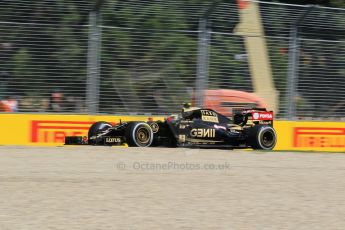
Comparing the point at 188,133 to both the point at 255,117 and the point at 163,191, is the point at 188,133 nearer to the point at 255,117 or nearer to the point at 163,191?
the point at 255,117

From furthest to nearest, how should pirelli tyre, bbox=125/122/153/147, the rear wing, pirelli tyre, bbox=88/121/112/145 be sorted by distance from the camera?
the rear wing
pirelli tyre, bbox=88/121/112/145
pirelli tyre, bbox=125/122/153/147

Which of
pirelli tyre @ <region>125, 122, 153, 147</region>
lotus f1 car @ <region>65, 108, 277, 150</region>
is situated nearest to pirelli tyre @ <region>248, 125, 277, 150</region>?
lotus f1 car @ <region>65, 108, 277, 150</region>

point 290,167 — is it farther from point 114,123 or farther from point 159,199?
point 114,123

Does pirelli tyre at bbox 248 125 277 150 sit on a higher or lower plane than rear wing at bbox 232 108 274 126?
lower

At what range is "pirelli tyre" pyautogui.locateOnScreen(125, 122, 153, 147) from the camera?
36.5ft

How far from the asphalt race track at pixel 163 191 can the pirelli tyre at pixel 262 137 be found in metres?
1.75

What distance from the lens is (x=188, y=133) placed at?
38.2 feet

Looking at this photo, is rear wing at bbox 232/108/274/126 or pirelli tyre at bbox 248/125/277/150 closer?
pirelli tyre at bbox 248/125/277/150

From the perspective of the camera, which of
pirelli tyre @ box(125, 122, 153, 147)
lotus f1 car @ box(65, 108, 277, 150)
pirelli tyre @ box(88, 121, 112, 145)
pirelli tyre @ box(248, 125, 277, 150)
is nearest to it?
pirelli tyre @ box(125, 122, 153, 147)

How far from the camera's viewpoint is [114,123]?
40.9 feet

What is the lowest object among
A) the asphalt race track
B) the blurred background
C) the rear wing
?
the asphalt race track

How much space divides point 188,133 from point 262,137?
1.48 meters

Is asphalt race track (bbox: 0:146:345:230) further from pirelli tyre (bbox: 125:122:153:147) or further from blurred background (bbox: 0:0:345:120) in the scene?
blurred background (bbox: 0:0:345:120)

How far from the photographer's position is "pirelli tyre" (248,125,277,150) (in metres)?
11.9
